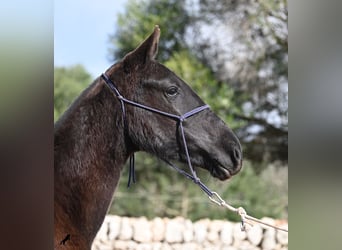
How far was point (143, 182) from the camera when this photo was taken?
145 inches

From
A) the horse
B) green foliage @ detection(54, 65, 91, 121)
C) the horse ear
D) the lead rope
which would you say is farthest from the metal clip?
green foliage @ detection(54, 65, 91, 121)

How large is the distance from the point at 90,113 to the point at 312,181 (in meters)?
1.50

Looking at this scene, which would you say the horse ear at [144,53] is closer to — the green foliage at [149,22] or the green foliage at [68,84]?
the green foliage at [149,22]

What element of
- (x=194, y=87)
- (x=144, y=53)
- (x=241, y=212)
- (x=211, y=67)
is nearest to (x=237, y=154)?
(x=241, y=212)

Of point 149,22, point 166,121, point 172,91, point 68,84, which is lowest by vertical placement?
point 166,121

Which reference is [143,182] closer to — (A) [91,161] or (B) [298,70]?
(A) [91,161]

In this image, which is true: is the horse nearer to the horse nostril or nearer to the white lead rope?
the horse nostril

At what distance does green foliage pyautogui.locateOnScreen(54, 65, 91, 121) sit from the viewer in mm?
3539

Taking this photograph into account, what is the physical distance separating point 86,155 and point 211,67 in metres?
1.15

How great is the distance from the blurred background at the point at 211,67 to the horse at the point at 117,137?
0.82 feet

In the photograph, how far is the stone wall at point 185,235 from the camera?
3.69 metres

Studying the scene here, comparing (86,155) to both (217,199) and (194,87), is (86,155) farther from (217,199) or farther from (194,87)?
(217,199)

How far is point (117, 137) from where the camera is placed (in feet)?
10.9

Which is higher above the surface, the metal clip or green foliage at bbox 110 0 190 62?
green foliage at bbox 110 0 190 62
